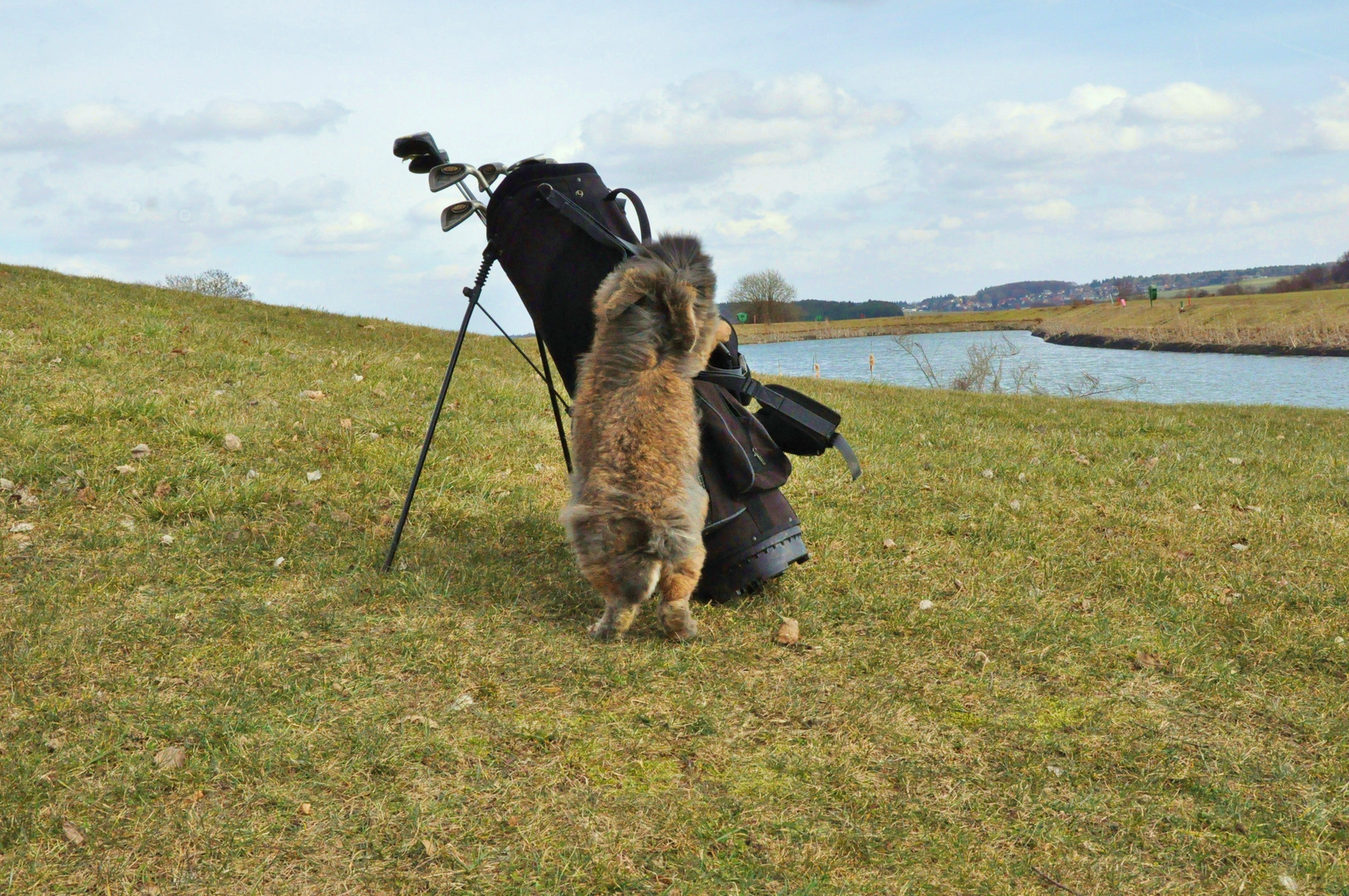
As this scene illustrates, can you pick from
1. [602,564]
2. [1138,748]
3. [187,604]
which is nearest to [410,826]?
[602,564]

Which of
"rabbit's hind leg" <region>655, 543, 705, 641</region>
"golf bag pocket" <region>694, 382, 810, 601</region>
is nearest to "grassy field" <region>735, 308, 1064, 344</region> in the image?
"golf bag pocket" <region>694, 382, 810, 601</region>

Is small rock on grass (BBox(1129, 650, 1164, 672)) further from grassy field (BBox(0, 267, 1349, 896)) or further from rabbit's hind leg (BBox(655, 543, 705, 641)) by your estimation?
rabbit's hind leg (BBox(655, 543, 705, 641))

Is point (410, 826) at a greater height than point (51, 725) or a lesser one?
lesser

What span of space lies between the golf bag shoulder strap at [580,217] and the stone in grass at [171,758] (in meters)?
2.93

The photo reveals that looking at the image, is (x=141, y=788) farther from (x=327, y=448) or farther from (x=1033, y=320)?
(x=1033, y=320)

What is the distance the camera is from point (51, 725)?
3.65 metres

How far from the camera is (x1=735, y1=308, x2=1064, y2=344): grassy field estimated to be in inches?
1280

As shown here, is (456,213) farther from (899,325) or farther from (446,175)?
(899,325)

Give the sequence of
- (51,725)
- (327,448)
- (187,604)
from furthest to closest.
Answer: (327,448) → (187,604) → (51,725)

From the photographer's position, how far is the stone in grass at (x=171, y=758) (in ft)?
11.1

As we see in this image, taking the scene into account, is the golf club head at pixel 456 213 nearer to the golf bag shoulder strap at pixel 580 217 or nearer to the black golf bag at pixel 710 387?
the black golf bag at pixel 710 387

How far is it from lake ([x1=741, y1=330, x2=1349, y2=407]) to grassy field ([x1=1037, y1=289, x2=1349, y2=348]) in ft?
20.6

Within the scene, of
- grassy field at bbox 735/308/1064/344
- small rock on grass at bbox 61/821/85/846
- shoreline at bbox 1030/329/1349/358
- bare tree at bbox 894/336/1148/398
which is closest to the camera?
small rock on grass at bbox 61/821/85/846

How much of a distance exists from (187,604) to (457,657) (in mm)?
1601
